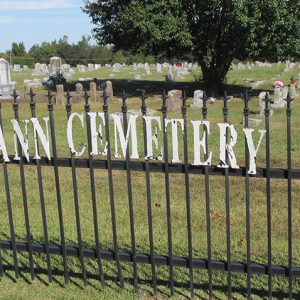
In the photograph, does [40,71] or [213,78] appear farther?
[40,71]

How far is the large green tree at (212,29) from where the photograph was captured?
21141 mm

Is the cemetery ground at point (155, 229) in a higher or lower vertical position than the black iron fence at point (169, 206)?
lower

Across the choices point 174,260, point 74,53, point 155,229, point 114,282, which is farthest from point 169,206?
point 74,53

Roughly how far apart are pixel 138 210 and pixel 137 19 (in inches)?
644

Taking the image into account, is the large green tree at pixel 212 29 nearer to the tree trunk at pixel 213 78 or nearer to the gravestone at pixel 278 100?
the tree trunk at pixel 213 78

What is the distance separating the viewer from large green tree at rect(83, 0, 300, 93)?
69.4 ft

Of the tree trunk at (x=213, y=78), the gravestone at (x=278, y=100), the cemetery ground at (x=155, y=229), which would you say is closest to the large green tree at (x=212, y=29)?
the tree trunk at (x=213, y=78)

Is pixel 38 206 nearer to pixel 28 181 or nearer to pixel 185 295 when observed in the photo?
pixel 28 181

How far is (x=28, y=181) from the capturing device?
805cm

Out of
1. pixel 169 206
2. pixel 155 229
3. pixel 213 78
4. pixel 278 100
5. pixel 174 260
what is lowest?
pixel 155 229

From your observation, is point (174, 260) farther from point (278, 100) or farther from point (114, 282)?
point (278, 100)

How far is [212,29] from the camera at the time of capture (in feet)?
76.6

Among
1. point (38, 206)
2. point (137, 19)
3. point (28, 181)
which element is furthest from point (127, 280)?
point (137, 19)

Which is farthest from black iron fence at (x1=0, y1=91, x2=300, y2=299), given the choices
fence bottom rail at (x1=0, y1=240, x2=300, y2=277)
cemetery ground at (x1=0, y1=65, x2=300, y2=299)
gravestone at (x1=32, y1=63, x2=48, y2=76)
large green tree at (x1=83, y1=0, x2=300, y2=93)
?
gravestone at (x1=32, y1=63, x2=48, y2=76)
